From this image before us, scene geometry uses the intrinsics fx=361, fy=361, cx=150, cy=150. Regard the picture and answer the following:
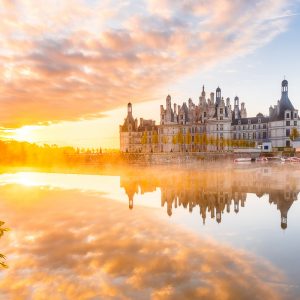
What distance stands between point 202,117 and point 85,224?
7473 cm

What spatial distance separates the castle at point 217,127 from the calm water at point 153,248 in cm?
6293

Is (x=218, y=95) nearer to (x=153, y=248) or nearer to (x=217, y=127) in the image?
(x=217, y=127)

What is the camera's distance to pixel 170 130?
302 ft

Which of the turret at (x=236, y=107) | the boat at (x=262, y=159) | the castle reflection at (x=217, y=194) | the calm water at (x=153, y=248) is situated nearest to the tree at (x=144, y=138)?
the turret at (x=236, y=107)

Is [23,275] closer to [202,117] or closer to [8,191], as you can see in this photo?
[8,191]

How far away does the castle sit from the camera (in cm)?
8453

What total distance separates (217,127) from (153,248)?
76985 millimetres

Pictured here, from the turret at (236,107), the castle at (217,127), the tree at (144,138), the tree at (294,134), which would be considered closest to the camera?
the tree at (294,134)

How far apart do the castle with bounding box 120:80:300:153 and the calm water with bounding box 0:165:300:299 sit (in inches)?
2478

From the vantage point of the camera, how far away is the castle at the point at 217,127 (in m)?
84.5

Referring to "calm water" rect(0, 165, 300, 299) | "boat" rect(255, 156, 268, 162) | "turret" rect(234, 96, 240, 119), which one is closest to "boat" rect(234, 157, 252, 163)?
"boat" rect(255, 156, 268, 162)

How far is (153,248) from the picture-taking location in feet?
43.9

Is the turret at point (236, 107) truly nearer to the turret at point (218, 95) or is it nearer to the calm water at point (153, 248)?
the turret at point (218, 95)

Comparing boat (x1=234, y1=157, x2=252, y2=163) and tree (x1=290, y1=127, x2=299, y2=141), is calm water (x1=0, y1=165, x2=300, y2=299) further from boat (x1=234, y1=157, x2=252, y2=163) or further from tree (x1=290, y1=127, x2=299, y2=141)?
tree (x1=290, y1=127, x2=299, y2=141)
